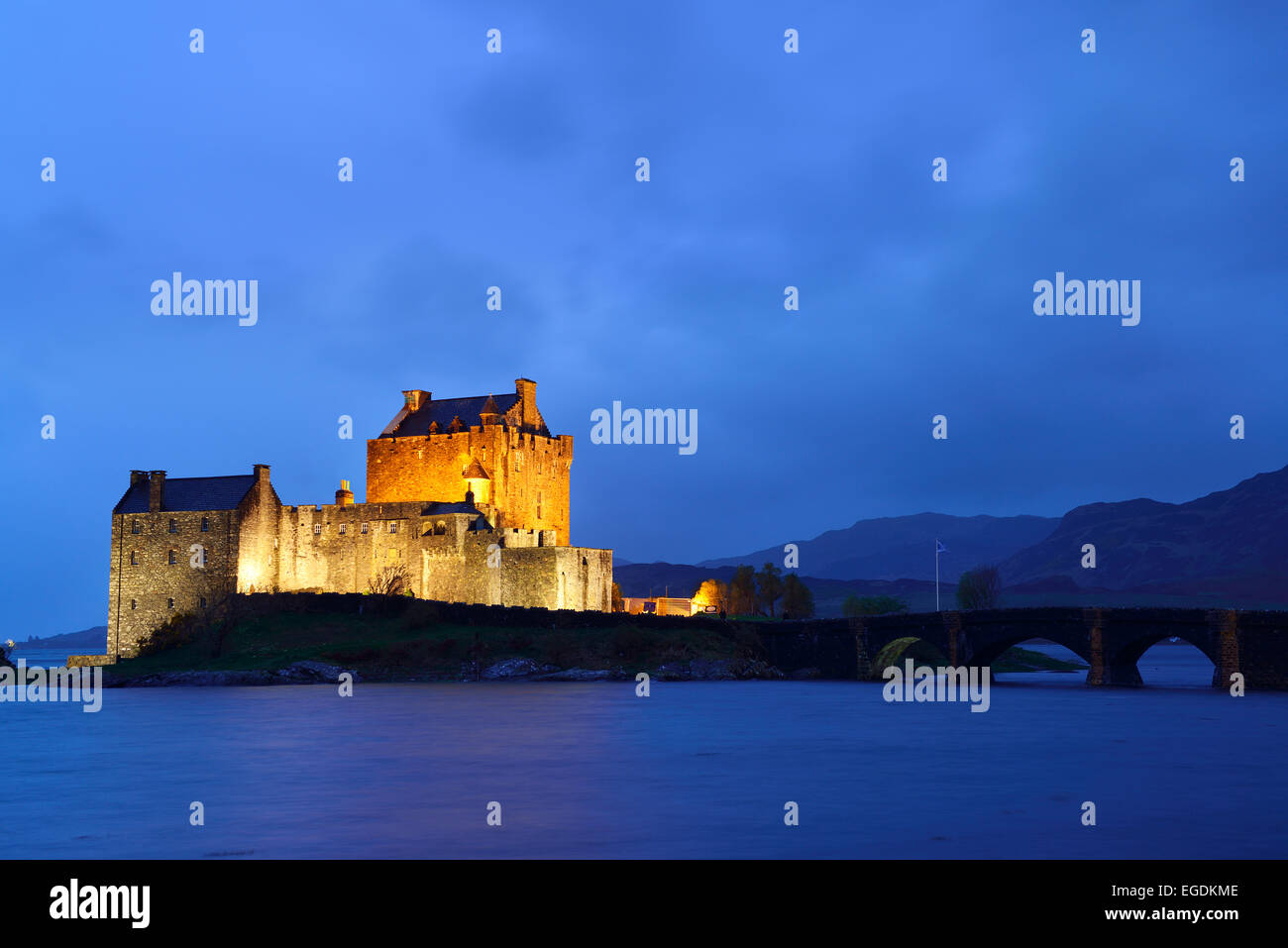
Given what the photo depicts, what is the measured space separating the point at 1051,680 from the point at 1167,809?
5976 centimetres

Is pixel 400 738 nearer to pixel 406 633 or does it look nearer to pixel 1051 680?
pixel 406 633

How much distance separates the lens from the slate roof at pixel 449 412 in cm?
9194

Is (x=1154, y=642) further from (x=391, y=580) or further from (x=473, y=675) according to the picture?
(x=391, y=580)

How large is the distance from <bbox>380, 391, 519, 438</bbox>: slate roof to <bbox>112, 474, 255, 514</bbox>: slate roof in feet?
46.0

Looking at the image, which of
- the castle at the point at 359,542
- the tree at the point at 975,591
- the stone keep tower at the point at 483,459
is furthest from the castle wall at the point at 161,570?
the tree at the point at 975,591

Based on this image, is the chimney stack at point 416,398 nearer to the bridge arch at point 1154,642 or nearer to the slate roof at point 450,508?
the slate roof at point 450,508

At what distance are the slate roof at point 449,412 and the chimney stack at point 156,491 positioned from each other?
56.1ft

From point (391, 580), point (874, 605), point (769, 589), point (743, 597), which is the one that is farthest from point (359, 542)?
point (874, 605)

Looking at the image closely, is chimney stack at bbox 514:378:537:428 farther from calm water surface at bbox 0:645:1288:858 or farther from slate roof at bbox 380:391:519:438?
calm water surface at bbox 0:645:1288:858

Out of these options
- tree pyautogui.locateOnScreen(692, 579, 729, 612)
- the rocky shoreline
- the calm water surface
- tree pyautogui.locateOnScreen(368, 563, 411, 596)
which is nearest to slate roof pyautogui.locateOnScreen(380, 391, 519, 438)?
tree pyautogui.locateOnScreen(368, 563, 411, 596)

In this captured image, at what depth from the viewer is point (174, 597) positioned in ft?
265

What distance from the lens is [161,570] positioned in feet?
267

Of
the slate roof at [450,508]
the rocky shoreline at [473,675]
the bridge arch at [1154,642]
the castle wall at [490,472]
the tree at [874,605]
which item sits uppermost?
the castle wall at [490,472]
